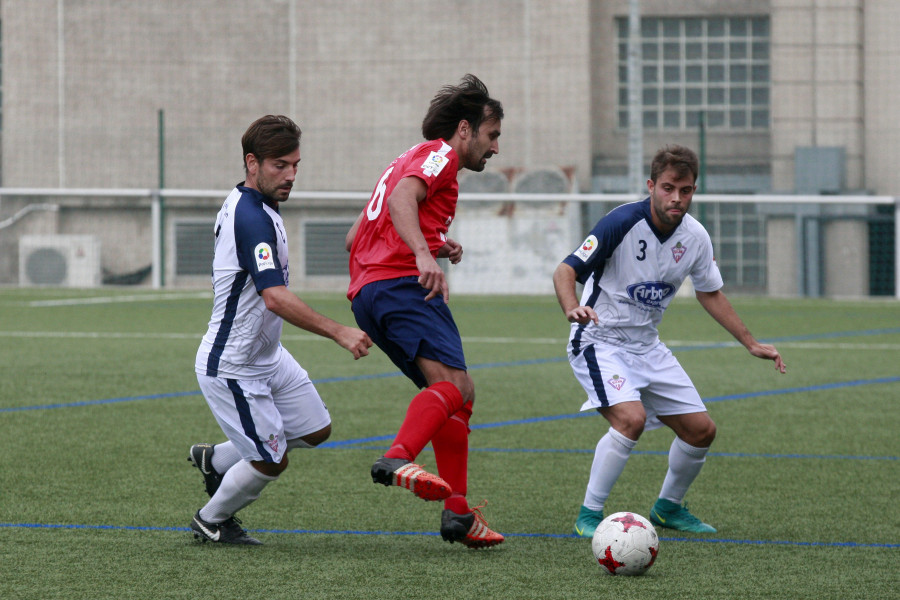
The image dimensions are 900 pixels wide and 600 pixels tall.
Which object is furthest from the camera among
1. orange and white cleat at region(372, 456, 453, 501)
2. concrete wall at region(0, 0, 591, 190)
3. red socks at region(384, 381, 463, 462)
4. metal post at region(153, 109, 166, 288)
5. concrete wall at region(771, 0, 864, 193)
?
concrete wall at region(0, 0, 591, 190)

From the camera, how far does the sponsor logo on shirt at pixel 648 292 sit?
16.3 ft

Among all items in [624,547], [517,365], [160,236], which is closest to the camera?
[624,547]

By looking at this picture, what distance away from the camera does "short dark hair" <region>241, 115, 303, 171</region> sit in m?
4.31

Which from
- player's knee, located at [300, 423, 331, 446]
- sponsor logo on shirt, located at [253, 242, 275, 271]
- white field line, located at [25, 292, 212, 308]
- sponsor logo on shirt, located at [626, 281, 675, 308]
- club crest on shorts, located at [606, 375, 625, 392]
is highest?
sponsor logo on shirt, located at [253, 242, 275, 271]

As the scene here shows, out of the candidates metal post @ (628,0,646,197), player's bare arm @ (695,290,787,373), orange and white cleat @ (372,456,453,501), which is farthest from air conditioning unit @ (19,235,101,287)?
orange and white cleat @ (372,456,453,501)

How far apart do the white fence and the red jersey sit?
15.5 m

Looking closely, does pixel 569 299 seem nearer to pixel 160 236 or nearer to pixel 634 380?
pixel 634 380

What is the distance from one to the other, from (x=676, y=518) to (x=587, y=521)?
37 cm

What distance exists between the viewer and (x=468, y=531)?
4.27 m

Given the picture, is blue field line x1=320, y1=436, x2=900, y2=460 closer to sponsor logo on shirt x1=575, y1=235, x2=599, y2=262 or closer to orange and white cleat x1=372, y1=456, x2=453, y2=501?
sponsor logo on shirt x1=575, y1=235, x2=599, y2=262

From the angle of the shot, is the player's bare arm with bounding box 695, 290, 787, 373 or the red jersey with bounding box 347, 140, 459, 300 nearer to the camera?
the red jersey with bounding box 347, 140, 459, 300

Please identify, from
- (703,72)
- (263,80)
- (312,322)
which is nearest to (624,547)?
(312,322)

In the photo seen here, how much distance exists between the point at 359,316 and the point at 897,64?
19909 millimetres

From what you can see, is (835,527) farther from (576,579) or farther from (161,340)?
(161,340)
